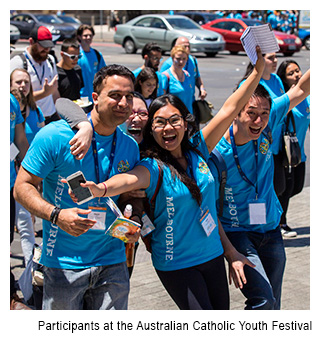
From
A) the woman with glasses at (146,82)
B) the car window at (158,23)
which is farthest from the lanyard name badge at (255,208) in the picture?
the car window at (158,23)

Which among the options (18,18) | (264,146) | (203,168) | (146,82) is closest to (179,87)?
(146,82)

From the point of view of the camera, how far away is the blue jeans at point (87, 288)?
3.41m

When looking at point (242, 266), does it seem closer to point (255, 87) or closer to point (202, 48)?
point (255, 87)

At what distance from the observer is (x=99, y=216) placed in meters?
3.32

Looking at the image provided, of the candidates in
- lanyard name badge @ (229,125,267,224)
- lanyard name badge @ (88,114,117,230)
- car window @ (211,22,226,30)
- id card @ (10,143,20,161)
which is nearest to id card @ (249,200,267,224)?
lanyard name badge @ (229,125,267,224)

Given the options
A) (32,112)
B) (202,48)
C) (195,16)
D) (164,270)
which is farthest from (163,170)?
(195,16)

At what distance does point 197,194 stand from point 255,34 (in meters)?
1.06

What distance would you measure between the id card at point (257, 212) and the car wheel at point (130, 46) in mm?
23714

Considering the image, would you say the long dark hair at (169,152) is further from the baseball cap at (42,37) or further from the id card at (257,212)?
the baseball cap at (42,37)

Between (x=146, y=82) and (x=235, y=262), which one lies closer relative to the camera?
(x=235, y=262)

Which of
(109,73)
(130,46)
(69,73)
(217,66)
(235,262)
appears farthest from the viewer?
(130,46)

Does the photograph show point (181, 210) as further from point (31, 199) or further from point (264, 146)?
point (264, 146)

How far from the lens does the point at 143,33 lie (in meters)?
26.1

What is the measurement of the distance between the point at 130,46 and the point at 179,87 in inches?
766
